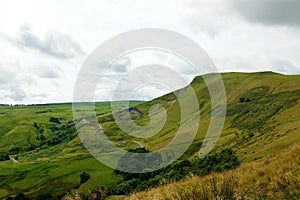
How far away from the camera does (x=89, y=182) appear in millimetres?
135625

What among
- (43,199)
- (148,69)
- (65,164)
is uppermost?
(148,69)

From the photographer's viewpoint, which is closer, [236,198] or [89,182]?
[236,198]

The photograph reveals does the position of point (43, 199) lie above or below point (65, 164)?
below

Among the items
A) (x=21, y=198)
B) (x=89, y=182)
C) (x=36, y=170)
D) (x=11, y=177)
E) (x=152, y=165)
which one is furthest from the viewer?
(x=36, y=170)

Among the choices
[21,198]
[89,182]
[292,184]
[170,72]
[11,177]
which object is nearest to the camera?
[292,184]

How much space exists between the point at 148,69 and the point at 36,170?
177712mm

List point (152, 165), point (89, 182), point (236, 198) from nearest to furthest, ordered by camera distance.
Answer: point (236, 198)
point (152, 165)
point (89, 182)

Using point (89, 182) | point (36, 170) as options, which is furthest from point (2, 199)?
point (36, 170)

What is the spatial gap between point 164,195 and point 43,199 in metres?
121

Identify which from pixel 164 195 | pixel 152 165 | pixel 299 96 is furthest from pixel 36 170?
pixel 164 195

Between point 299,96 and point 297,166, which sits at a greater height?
point 299,96

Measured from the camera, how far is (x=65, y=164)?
18812 cm

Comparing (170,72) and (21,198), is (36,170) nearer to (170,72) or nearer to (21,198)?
(21,198)

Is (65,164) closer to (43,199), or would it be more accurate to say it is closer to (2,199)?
(2,199)
